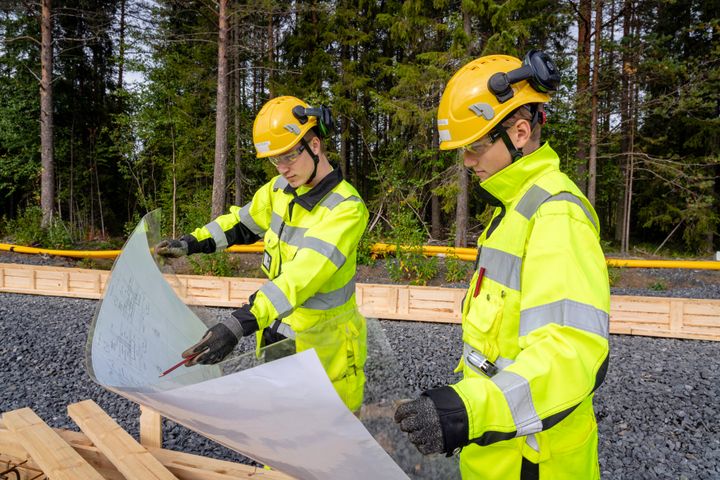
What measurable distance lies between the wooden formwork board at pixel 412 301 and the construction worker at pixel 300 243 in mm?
3283

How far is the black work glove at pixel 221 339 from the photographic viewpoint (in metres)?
1.74

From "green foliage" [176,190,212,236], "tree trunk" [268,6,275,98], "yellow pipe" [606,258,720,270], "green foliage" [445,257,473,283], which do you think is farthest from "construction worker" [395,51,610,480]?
"tree trunk" [268,6,275,98]

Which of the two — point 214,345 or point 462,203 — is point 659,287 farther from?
point 214,345

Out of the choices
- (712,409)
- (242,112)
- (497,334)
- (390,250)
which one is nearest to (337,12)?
(242,112)

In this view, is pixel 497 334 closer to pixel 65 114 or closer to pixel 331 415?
pixel 331 415

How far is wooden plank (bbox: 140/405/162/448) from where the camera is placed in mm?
2930

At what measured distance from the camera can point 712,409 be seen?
4449 mm

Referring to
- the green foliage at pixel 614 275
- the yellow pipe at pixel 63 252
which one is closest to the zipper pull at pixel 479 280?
the green foliage at pixel 614 275

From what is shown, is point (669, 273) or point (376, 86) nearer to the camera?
point (669, 273)

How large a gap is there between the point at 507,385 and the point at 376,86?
887 inches

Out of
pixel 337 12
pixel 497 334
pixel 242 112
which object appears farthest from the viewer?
pixel 242 112

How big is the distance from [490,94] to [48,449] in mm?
2621

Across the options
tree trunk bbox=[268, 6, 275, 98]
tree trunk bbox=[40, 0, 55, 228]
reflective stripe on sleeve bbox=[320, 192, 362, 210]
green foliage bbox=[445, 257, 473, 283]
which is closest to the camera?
reflective stripe on sleeve bbox=[320, 192, 362, 210]

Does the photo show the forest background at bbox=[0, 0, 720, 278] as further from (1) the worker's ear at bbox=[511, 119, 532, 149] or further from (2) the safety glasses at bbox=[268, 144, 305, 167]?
(1) the worker's ear at bbox=[511, 119, 532, 149]
